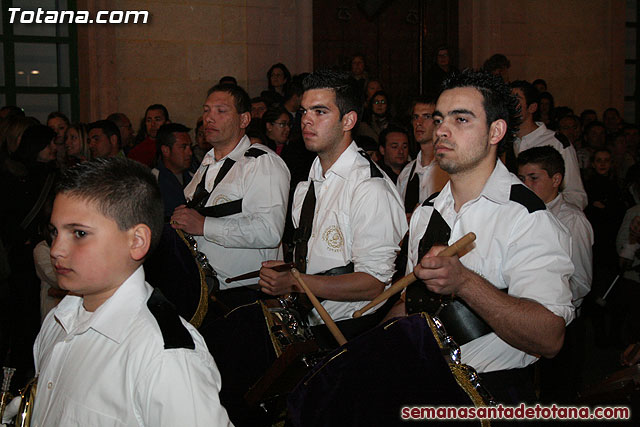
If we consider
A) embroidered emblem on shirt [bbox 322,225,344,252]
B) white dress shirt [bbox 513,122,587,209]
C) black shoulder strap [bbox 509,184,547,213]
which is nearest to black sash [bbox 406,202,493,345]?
black shoulder strap [bbox 509,184,547,213]

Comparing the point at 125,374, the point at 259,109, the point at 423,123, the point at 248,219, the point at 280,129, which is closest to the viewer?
the point at 125,374

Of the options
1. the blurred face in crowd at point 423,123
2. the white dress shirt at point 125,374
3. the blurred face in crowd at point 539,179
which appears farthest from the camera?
the blurred face in crowd at point 423,123

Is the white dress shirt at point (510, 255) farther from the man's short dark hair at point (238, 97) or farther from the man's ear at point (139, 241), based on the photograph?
the man's short dark hair at point (238, 97)

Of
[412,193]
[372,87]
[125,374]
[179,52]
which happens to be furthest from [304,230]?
[179,52]

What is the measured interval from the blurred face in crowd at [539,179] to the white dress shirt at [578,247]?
0.11 metres

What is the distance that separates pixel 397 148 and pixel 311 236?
3056 mm

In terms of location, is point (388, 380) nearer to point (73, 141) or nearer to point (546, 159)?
point (546, 159)

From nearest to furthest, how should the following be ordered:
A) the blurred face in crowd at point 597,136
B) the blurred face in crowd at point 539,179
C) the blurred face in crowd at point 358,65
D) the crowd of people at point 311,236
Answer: the crowd of people at point 311,236 < the blurred face in crowd at point 539,179 < the blurred face in crowd at point 597,136 < the blurred face in crowd at point 358,65

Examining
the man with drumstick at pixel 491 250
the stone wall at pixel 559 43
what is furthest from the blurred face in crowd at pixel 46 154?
the stone wall at pixel 559 43

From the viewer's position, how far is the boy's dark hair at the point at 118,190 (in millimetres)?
1983

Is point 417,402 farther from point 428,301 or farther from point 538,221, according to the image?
point 538,221

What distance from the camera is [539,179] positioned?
454 centimetres

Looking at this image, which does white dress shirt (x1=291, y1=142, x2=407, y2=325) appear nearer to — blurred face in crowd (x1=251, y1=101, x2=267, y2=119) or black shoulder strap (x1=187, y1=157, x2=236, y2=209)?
black shoulder strap (x1=187, y1=157, x2=236, y2=209)

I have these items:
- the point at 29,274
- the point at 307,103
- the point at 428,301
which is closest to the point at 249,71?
the point at 29,274
